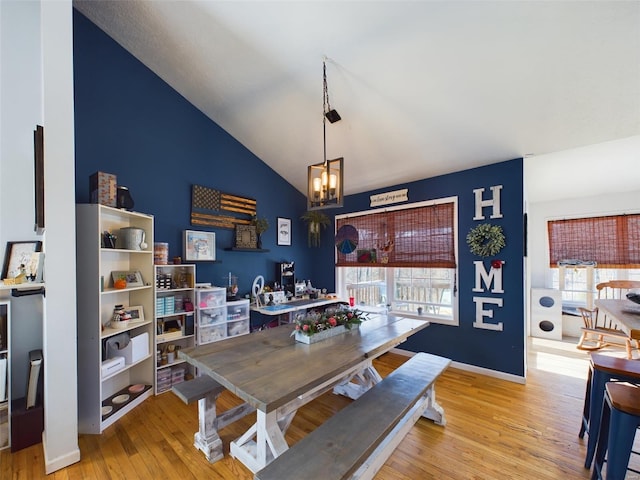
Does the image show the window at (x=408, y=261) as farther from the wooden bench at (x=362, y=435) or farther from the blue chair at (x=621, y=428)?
the blue chair at (x=621, y=428)

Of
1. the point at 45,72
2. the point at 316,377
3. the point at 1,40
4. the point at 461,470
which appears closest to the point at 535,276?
the point at 461,470

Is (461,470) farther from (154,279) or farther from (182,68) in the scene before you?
(182,68)

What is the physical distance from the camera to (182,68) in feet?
10.1

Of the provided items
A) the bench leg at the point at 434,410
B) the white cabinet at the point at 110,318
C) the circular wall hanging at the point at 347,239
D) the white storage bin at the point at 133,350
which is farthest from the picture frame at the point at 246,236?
the bench leg at the point at 434,410

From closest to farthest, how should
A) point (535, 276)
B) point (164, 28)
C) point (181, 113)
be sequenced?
point (164, 28)
point (181, 113)
point (535, 276)

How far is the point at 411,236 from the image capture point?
12.8 ft

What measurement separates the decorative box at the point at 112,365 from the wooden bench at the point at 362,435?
1.87 metres

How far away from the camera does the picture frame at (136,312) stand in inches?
108

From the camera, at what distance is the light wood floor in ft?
6.00

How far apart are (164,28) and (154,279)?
2474 millimetres

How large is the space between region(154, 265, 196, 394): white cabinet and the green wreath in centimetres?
339

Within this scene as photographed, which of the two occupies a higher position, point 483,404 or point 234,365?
point 234,365

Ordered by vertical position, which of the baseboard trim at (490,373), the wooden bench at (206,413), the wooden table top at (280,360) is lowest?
the baseboard trim at (490,373)

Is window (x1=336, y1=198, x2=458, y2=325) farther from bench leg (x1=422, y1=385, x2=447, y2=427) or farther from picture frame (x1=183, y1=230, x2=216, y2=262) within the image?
picture frame (x1=183, y1=230, x2=216, y2=262)
